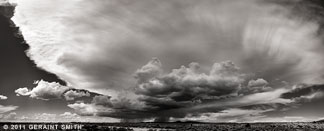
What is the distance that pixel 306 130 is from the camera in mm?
67375

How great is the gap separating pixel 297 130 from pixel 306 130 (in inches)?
123

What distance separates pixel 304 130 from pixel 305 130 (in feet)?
1.48

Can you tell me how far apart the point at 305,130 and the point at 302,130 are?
2.34 feet

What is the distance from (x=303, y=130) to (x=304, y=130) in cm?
28

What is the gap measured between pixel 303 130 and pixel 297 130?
3209 millimetres

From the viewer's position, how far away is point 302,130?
67.9 metres

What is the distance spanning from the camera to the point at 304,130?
6788cm

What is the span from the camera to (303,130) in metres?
68.1

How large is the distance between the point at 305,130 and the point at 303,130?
721 millimetres

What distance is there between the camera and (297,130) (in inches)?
2606

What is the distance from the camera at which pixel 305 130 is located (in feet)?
221

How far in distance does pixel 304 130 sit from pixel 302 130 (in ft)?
1.57
